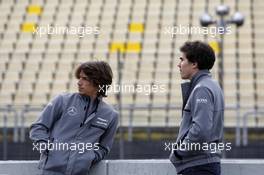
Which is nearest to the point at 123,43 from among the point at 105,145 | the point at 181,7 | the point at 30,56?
the point at 181,7

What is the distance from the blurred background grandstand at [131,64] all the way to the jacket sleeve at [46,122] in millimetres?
7232

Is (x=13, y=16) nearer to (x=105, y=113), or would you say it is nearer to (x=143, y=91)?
(x=143, y=91)

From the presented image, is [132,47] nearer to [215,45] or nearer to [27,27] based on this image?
[215,45]

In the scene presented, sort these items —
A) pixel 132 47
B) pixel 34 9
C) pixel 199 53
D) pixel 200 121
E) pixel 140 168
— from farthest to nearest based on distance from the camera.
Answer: pixel 34 9, pixel 132 47, pixel 140 168, pixel 199 53, pixel 200 121

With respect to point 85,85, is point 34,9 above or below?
above

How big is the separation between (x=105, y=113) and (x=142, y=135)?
29.3ft

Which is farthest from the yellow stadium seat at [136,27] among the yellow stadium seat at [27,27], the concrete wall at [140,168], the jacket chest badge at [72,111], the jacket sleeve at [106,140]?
the jacket chest badge at [72,111]

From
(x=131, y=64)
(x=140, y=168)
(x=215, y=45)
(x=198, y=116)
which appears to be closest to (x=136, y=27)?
(x=215, y=45)

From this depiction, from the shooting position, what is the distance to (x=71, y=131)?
18.2 ft

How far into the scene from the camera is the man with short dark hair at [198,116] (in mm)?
5215

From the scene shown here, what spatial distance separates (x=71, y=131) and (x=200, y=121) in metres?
0.92

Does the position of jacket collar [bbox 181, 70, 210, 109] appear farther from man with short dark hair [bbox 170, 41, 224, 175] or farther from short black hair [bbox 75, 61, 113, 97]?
short black hair [bbox 75, 61, 113, 97]

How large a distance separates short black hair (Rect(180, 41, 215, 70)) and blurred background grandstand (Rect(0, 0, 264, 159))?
299 inches

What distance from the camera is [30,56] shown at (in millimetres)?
15117
